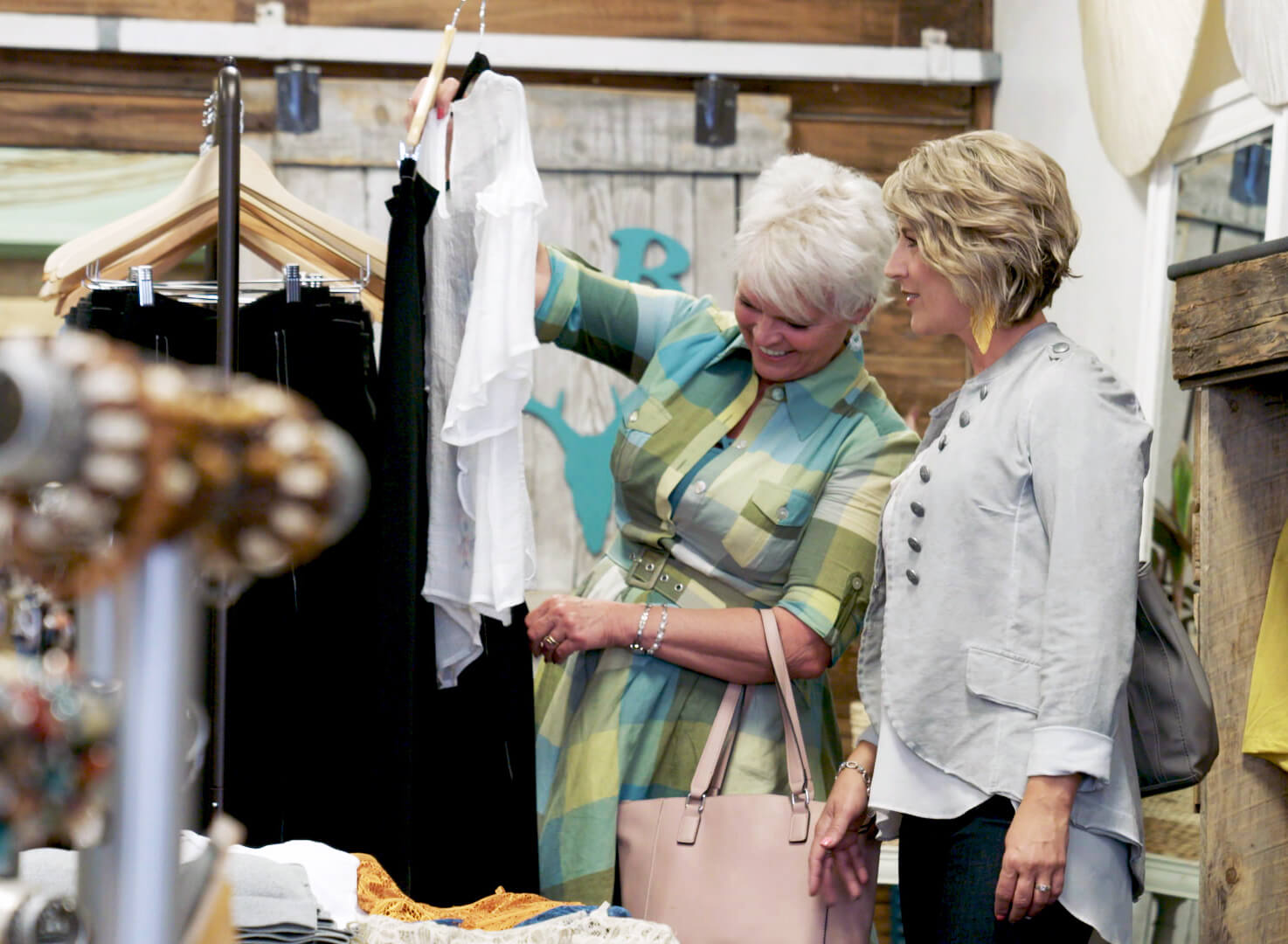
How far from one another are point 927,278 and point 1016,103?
282 cm

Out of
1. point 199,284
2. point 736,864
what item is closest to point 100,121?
point 199,284

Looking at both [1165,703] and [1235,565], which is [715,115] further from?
[1165,703]

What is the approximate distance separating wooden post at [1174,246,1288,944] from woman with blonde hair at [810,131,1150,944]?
353 mm

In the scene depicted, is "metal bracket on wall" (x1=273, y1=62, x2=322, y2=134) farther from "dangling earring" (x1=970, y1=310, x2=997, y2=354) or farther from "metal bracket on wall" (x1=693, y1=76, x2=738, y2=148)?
"dangling earring" (x1=970, y1=310, x2=997, y2=354)

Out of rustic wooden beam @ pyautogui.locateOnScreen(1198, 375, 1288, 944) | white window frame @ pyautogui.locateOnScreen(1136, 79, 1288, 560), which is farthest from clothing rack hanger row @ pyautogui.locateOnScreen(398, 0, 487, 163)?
white window frame @ pyautogui.locateOnScreen(1136, 79, 1288, 560)

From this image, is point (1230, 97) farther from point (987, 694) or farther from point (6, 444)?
point (6, 444)

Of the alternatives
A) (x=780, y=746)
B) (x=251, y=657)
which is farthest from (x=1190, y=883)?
(x=251, y=657)

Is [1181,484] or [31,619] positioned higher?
[31,619]

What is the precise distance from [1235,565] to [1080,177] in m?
2.19

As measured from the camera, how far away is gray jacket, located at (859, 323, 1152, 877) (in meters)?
1.56

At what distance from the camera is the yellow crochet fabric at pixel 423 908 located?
1.46 metres

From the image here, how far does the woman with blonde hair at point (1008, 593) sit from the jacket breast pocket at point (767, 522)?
301mm

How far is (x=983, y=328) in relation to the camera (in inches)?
69.5

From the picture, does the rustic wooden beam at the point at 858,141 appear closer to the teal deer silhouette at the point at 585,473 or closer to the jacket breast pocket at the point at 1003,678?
the teal deer silhouette at the point at 585,473
